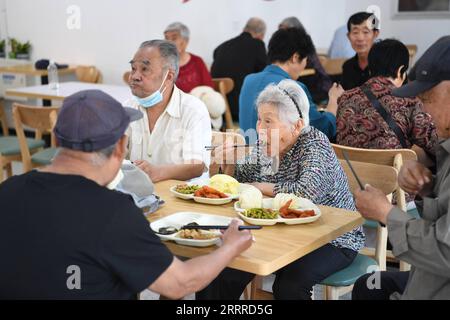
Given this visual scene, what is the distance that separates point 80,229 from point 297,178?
4.00 feet

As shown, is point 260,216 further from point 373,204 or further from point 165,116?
point 165,116

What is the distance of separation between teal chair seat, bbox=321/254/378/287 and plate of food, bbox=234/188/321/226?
35 centimetres

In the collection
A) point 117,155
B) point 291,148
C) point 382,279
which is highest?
point 117,155

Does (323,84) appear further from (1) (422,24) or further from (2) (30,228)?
(2) (30,228)

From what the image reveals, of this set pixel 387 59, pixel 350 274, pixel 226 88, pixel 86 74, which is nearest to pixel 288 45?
pixel 387 59

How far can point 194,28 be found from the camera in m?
7.46

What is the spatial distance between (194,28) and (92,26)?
1.18 meters

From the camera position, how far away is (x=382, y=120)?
341 cm

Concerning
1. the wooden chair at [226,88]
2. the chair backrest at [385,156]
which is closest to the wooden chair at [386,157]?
the chair backrest at [385,156]

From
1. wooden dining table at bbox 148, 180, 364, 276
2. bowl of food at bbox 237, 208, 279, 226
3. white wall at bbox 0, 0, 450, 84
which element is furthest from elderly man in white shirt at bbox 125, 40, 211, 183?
white wall at bbox 0, 0, 450, 84

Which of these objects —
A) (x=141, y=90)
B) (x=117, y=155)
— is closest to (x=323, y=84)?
(x=141, y=90)

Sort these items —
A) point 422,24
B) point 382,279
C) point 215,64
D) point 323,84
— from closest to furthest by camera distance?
point 382,279
point 323,84
point 215,64
point 422,24

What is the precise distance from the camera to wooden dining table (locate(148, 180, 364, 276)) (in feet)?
6.26
